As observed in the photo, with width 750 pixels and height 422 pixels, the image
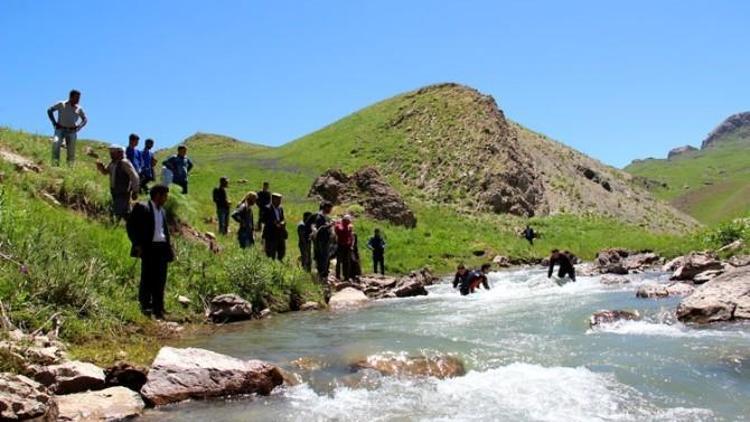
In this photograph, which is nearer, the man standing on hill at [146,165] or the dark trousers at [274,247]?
the dark trousers at [274,247]

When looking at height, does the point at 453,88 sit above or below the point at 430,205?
above

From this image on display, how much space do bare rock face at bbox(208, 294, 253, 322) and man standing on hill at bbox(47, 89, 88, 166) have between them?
6573 millimetres

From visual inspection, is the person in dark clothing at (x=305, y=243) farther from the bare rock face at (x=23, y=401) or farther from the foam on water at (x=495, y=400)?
A: the bare rock face at (x=23, y=401)

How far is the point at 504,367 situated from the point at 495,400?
150 centimetres

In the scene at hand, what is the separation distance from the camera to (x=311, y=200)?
43188 mm

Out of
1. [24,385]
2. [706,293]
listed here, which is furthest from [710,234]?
[24,385]

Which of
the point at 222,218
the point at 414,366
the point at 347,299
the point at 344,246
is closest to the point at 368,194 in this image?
the point at 222,218

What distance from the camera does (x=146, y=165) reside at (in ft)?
63.9

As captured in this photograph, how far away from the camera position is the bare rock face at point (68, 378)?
281 inches

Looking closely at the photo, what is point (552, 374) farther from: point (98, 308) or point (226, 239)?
point (226, 239)

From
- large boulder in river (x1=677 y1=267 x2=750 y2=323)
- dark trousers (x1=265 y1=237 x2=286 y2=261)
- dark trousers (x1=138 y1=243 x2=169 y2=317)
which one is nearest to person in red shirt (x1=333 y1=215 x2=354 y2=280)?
dark trousers (x1=265 y1=237 x2=286 y2=261)

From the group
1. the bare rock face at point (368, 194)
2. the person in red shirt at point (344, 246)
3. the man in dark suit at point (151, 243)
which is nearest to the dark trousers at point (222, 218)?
the person in red shirt at point (344, 246)

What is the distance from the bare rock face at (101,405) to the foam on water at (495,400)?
1574 millimetres

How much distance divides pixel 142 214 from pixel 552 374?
676 cm
